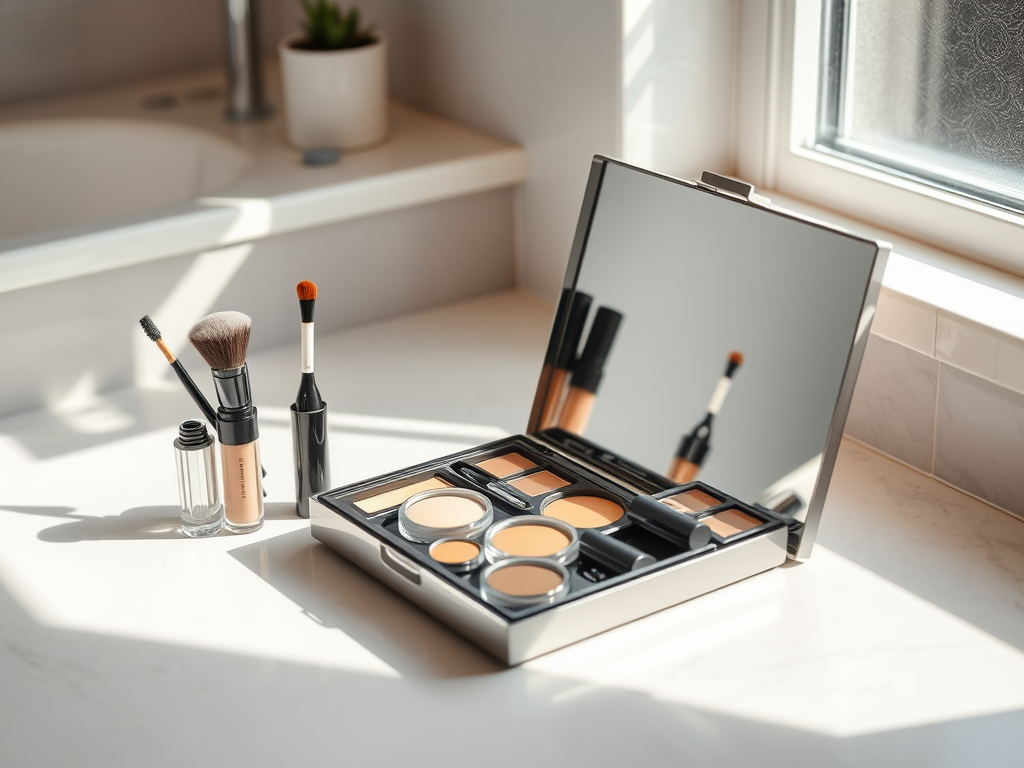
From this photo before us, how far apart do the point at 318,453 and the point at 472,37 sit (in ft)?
2.72

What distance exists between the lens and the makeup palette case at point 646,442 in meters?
1.10

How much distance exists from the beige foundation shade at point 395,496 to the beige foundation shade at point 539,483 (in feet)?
0.23

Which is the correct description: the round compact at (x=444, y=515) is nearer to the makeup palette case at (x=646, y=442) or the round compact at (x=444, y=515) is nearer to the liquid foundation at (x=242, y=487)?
the makeup palette case at (x=646, y=442)

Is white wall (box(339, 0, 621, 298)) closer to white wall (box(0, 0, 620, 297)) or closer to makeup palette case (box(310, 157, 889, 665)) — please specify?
white wall (box(0, 0, 620, 297))

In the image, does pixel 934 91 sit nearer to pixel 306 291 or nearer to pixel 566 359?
pixel 566 359

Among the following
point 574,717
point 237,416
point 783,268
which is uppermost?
point 783,268

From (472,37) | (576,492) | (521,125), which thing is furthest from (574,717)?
(472,37)

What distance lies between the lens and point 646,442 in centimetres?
130

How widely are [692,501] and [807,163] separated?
0.57 m

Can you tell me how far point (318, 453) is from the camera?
1.27 m

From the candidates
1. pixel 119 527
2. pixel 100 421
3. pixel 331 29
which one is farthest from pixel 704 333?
pixel 331 29

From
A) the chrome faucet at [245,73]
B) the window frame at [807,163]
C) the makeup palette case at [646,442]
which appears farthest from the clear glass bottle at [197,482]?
the chrome faucet at [245,73]

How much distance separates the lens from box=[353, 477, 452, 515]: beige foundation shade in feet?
3.96

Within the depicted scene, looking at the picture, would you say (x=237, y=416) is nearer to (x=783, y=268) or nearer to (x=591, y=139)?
(x=783, y=268)
